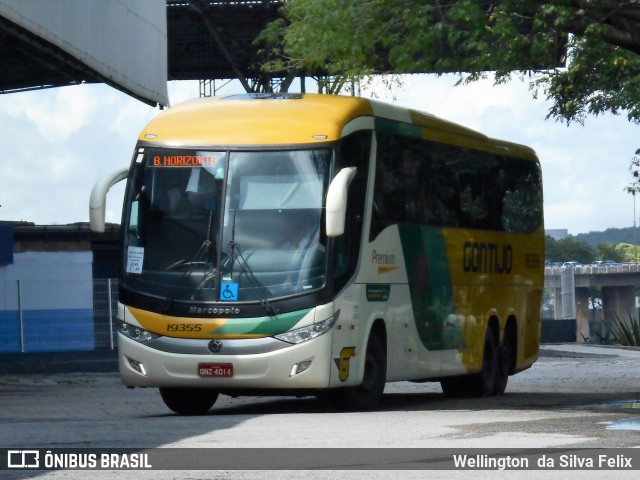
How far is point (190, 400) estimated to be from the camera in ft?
59.2

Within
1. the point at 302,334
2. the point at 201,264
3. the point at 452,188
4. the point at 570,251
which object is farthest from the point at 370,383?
the point at 570,251

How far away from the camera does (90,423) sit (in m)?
14.9

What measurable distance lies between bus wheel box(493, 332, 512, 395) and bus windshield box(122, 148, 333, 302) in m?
7.00

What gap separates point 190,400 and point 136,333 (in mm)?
1737

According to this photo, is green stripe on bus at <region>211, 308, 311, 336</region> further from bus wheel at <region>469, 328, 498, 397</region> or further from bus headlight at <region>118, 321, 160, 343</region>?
bus wheel at <region>469, 328, 498, 397</region>

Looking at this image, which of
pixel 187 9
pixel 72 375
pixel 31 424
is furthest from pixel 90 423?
pixel 187 9

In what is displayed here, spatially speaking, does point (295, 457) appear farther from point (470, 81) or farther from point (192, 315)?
point (470, 81)

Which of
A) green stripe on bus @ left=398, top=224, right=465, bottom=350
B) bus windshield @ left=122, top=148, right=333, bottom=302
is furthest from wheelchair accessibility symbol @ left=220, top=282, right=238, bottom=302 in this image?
green stripe on bus @ left=398, top=224, right=465, bottom=350

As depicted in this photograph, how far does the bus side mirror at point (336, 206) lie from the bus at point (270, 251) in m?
0.02

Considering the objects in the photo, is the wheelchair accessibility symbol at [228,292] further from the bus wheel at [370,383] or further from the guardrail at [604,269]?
the guardrail at [604,269]

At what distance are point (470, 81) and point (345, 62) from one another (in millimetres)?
1729

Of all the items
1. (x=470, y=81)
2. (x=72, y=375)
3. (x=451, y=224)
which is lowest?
(x=72, y=375)

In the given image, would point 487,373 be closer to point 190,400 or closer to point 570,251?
point 190,400

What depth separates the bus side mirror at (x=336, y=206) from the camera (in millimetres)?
15805
